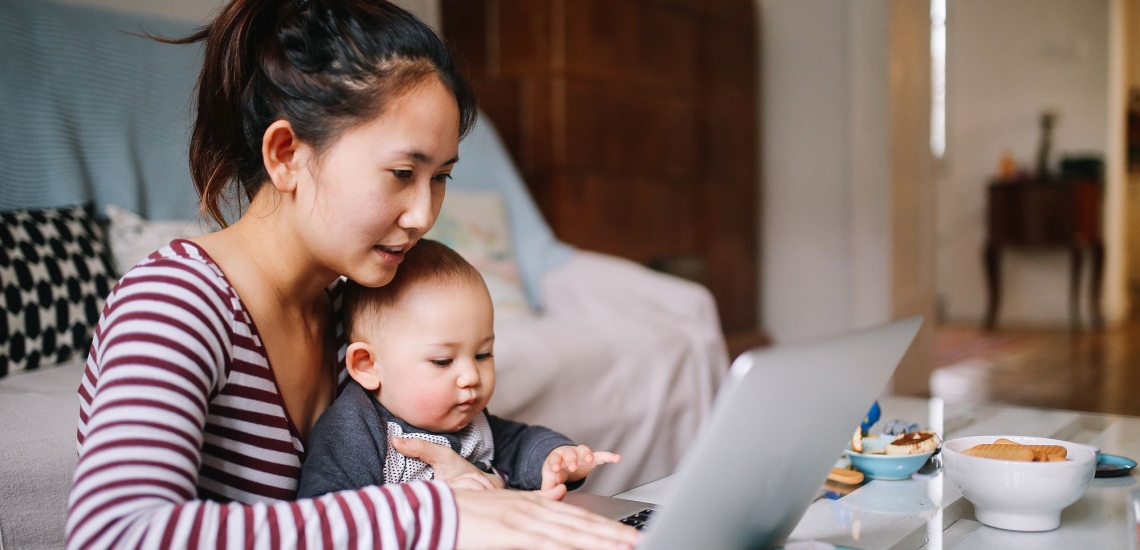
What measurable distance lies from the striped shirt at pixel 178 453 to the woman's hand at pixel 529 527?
0.5 inches

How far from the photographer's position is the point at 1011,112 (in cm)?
591

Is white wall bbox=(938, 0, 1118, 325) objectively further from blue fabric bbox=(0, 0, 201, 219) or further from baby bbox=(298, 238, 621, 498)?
baby bbox=(298, 238, 621, 498)

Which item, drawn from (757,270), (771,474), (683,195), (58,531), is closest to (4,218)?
(58,531)

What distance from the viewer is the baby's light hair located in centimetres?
96

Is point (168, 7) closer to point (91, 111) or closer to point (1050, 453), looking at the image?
point (91, 111)

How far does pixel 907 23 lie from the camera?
3461 millimetres

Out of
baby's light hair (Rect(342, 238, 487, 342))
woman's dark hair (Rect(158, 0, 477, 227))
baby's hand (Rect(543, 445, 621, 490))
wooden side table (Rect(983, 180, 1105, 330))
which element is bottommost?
wooden side table (Rect(983, 180, 1105, 330))

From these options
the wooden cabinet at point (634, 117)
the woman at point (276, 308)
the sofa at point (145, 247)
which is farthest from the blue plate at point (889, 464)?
the wooden cabinet at point (634, 117)

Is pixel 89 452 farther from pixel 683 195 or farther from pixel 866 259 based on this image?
pixel 866 259

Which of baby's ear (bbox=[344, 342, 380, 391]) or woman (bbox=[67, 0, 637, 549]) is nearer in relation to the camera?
woman (bbox=[67, 0, 637, 549])

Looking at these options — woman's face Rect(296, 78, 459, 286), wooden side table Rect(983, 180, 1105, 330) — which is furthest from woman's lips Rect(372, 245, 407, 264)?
wooden side table Rect(983, 180, 1105, 330)

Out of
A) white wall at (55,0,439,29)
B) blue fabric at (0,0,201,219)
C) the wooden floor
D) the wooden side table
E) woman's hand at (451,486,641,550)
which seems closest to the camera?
woman's hand at (451,486,641,550)

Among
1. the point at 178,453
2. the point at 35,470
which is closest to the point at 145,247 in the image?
the point at 35,470

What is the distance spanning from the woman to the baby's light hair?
4 centimetres
